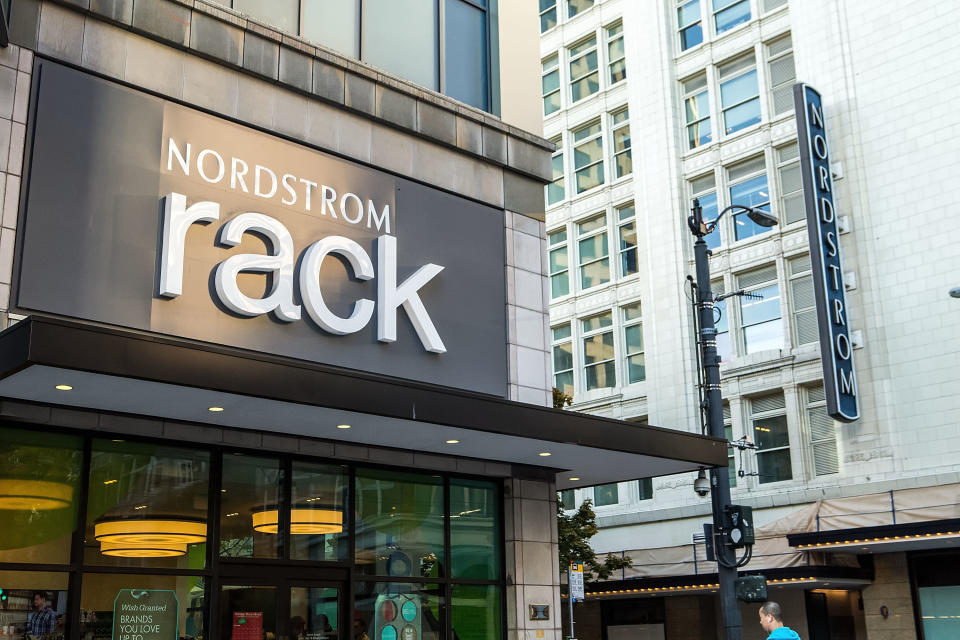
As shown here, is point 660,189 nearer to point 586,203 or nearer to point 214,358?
point 586,203

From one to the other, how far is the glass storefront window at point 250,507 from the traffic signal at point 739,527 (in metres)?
7.05

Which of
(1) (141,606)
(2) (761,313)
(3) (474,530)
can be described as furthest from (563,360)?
(1) (141,606)

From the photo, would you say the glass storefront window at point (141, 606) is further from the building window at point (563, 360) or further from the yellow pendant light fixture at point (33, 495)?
the building window at point (563, 360)

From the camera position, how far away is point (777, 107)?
3072 cm

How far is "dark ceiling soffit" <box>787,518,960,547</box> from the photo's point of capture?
72.5 feet

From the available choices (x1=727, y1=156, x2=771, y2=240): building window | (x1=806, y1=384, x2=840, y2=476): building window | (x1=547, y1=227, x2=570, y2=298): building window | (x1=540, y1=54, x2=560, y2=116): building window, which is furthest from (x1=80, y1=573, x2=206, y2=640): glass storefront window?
(x1=540, y1=54, x2=560, y2=116): building window

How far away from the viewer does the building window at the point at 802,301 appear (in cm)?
2834

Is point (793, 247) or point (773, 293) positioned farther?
point (773, 293)

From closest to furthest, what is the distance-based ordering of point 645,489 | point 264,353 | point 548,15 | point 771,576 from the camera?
point 264,353, point 771,576, point 645,489, point 548,15

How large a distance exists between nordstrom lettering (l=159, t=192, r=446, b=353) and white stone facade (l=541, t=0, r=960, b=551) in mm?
15876

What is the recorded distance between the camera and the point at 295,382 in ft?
35.6

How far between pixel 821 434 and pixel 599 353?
9267 mm

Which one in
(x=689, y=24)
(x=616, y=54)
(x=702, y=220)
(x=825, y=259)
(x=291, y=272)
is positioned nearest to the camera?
(x=291, y=272)

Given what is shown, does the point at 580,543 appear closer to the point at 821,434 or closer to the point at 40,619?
the point at 821,434
